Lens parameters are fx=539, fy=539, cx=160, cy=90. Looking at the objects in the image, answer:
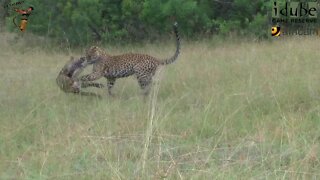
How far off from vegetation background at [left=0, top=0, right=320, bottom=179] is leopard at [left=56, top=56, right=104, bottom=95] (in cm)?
12

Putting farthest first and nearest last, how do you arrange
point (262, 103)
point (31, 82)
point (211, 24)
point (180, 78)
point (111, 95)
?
point (211, 24)
point (31, 82)
point (180, 78)
point (111, 95)
point (262, 103)

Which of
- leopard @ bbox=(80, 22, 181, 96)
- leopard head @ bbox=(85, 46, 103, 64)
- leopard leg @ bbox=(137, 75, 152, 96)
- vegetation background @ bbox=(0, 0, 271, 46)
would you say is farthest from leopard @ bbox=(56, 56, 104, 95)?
vegetation background @ bbox=(0, 0, 271, 46)

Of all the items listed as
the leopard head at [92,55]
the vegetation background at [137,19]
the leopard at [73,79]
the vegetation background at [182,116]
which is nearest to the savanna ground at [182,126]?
the vegetation background at [182,116]

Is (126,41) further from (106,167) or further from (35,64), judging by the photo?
(106,167)

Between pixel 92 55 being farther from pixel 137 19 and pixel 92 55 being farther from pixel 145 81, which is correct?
pixel 137 19

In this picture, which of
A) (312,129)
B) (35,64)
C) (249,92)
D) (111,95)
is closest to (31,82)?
(111,95)

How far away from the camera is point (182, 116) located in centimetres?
533

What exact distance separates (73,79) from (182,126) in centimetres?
269

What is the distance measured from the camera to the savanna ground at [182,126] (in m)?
3.48

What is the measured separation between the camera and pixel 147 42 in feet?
46.3

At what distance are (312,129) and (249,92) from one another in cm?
161

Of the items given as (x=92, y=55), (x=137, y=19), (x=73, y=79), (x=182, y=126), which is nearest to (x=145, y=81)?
(x=92, y=55)

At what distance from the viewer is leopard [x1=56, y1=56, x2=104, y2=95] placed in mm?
7058

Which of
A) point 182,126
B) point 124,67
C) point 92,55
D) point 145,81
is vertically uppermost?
point 92,55
